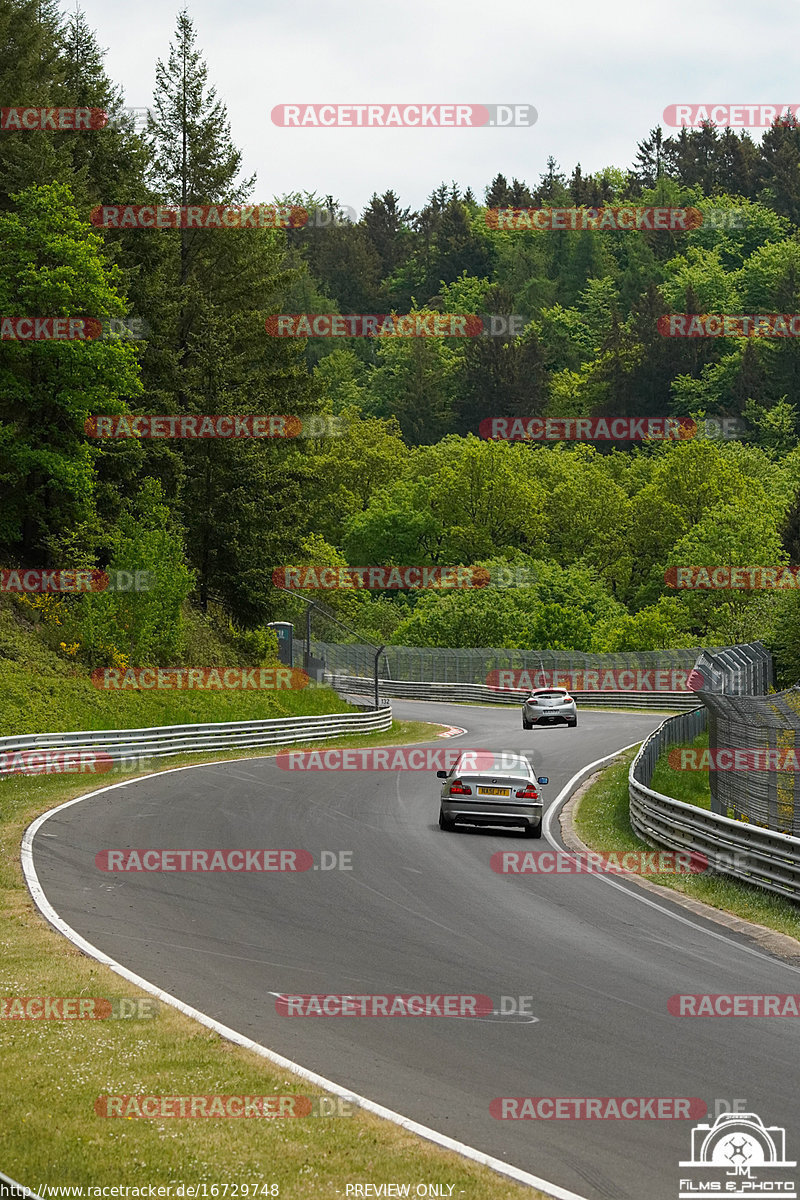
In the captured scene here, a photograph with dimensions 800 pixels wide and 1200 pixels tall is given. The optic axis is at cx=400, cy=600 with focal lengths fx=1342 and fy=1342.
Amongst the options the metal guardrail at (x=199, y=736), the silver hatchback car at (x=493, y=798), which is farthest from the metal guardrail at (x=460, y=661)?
the silver hatchback car at (x=493, y=798)

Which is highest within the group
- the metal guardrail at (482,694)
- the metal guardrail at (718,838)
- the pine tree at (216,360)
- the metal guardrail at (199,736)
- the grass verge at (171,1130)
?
the pine tree at (216,360)

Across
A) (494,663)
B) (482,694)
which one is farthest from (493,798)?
(494,663)

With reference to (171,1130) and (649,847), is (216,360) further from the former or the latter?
(171,1130)

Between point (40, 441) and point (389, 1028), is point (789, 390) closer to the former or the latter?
point (40, 441)

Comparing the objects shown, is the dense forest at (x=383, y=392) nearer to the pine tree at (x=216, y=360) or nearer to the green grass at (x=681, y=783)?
the pine tree at (x=216, y=360)

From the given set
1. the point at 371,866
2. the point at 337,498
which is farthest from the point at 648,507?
the point at 371,866

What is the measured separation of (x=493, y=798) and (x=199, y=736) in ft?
51.4

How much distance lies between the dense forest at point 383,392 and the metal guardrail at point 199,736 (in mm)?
5412

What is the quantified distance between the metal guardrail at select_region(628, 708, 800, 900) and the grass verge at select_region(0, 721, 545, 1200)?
814 cm

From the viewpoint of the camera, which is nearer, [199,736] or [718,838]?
[718,838]

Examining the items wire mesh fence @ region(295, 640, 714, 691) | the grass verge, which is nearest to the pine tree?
wire mesh fence @ region(295, 640, 714, 691)

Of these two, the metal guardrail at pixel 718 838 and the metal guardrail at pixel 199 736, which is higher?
the metal guardrail at pixel 718 838

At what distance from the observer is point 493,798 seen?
2109 centimetres

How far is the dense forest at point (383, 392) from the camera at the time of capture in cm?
4269
